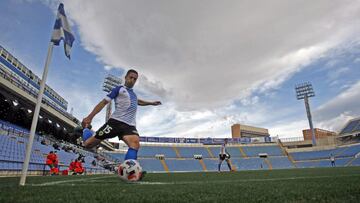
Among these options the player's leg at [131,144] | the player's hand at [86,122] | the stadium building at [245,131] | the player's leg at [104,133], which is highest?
the stadium building at [245,131]

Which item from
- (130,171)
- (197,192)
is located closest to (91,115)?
(130,171)

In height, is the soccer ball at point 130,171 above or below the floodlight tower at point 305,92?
below

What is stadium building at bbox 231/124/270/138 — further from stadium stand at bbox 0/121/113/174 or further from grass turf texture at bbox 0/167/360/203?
grass turf texture at bbox 0/167/360/203

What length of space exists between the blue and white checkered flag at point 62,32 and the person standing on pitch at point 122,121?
6.38 ft

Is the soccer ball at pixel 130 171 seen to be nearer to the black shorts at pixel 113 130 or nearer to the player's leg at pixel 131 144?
the player's leg at pixel 131 144

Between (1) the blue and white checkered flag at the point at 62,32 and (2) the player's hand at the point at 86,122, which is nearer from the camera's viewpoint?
(2) the player's hand at the point at 86,122

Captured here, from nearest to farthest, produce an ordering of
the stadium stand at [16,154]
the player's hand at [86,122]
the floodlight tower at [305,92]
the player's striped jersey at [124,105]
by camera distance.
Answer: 1. the player's hand at [86,122]
2. the player's striped jersey at [124,105]
3. the stadium stand at [16,154]
4. the floodlight tower at [305,92]

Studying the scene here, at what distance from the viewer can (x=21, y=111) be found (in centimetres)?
2441

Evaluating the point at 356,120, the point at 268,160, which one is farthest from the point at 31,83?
the point at 356,120

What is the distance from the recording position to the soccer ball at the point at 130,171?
416 cm

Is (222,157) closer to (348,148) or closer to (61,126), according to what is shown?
(61,126)

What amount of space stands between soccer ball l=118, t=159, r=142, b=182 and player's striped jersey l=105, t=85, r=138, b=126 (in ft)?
2.41

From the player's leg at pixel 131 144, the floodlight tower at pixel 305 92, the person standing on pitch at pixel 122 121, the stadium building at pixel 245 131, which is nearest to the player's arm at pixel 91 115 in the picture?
the person standing on pitch at pixel 122 121

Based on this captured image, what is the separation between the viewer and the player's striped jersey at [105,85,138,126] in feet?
14.2
